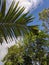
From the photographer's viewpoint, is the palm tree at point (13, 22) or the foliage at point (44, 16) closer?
the palm tree at point (13, 22)

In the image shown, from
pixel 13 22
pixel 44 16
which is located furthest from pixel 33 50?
pixel 13 22

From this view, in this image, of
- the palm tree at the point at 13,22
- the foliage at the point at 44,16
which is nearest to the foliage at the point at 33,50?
the foliage at the point at 44,16

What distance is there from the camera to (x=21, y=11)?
283 centimetres

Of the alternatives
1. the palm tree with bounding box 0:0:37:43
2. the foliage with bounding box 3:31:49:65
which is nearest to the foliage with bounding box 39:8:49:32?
the foliage with bounding box 3:31:49:65

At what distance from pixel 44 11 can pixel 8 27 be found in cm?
2685

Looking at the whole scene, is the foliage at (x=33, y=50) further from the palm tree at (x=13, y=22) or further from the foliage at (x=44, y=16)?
the palm tree at (x=13, y=22)

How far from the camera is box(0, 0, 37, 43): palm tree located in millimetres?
2748

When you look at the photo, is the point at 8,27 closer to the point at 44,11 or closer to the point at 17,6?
the point at 17,6

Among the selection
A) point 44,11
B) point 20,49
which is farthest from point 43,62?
point 44,11

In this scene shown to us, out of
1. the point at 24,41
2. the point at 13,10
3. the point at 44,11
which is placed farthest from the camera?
the point at 24,41

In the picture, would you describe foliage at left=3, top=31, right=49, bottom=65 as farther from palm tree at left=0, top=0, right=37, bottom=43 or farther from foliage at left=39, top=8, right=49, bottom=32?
palm tree at left=0, top=0, right=37, bottom=43

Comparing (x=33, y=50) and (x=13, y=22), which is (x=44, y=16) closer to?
(x=33, y=50)

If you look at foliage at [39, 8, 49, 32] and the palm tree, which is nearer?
the palm tree

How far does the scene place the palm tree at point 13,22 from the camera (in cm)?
275
